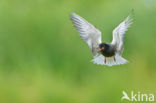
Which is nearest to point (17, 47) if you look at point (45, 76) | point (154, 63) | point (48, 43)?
point (48, 43)

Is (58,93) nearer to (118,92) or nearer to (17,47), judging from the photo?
(118,92)

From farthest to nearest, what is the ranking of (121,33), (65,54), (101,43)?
1. (65,54)
2. (101,43)
3. (121,33)

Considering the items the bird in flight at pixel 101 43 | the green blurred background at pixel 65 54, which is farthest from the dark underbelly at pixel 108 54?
the green blurred background at pixel 65 54

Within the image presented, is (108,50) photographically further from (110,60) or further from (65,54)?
(65,54)

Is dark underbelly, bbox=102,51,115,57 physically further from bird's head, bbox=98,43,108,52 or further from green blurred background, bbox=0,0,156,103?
green blurred background, bbox=0,0,156,103

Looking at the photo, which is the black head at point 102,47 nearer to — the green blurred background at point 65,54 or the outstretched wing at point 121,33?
the outstretched wing at point 121,33

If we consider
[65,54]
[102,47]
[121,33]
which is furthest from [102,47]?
[65,54]
